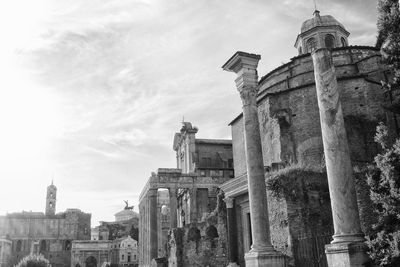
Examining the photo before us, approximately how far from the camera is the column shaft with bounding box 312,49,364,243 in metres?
8.66

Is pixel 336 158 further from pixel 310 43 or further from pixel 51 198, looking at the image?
pixel 51 198

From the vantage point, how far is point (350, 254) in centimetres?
829

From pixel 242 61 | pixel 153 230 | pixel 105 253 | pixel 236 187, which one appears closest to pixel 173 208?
pixel 153 230

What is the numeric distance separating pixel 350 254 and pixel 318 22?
24.6 meters

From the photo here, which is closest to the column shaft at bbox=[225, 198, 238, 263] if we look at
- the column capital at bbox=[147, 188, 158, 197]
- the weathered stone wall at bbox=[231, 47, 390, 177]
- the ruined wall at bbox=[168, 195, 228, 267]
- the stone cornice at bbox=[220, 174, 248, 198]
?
the stone cornice at bbox=[220, 174, 248, 198]

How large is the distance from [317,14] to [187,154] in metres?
16.4

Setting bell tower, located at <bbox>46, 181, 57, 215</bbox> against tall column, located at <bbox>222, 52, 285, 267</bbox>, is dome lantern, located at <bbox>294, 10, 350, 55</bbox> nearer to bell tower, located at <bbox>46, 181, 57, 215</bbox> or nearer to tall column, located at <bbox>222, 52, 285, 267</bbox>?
tall column, located at <bbox>222, 52, 285, 267</bbox>

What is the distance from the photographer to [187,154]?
37219 mm

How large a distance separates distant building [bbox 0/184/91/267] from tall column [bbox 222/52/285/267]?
208 feet

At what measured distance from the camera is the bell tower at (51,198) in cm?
7197

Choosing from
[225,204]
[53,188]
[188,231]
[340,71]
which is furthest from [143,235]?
[53,188]

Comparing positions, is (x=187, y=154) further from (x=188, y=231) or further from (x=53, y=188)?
(x=53, y=188)

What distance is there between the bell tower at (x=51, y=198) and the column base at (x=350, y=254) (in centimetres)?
7050

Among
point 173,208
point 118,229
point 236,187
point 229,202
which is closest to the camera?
point 236,187
